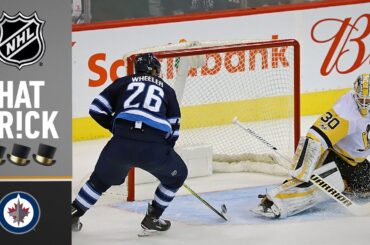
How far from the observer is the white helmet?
4.48 meters

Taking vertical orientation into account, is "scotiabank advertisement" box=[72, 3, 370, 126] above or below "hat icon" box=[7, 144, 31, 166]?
below

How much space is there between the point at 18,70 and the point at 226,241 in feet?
4.32

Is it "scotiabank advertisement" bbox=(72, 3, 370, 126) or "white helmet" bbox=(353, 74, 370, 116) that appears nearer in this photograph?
"white helmet" bbox=(353, 74, 370, 116)

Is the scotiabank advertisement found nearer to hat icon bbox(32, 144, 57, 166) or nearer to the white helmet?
the white helmet

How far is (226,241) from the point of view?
4.04 metres

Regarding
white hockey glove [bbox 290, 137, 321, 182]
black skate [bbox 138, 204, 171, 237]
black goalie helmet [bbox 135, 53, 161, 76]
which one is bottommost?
black skate [bbox 138, 204, 171, 237]

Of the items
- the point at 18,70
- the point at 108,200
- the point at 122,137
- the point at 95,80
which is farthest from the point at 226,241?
the point at 95,80

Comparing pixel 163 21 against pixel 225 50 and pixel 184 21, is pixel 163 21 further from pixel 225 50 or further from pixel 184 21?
pixel 225 50

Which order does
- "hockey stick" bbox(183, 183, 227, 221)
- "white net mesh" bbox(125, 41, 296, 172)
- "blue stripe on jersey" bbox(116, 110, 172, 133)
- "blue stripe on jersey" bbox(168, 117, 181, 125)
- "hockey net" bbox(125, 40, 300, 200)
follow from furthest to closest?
1. "white net mesh" bbox(125, 41, 296, 172)
2. "hockey net" bbox(125, 40, 300, 200)
3. "hockey stick" bbox(183, 183, 227, 221)
4. "blue stripe on jersey" bbox(168, 117, 181, 125)
5. "blue stripe on jersey" bbox(116, 110, 172, 133)

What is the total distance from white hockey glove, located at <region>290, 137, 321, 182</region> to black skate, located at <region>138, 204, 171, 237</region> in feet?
2.34

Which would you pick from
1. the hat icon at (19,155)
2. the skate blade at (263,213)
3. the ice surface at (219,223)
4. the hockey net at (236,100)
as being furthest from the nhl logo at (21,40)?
the hockey net at (236,100)

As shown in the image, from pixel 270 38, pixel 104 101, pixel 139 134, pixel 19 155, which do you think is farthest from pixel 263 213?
pixel 270 38

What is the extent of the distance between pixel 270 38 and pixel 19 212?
3.51m

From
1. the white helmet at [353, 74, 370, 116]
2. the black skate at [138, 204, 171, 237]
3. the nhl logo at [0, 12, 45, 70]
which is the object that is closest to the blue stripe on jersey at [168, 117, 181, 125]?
the black skate at [138, 204, 171, 237]
